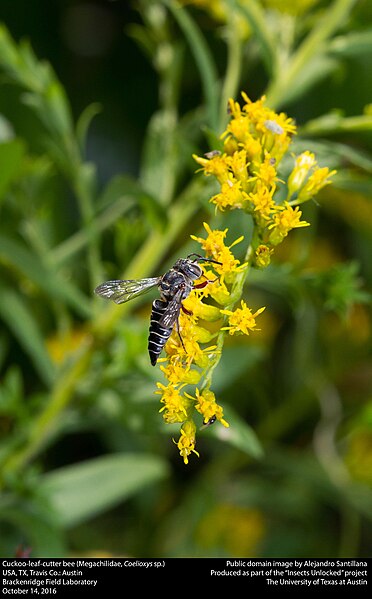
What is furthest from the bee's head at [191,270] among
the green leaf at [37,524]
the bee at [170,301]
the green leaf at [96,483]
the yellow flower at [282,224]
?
the green leaf at [96,483]

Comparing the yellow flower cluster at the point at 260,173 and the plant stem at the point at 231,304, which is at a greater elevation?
the yellow flower cluster at the point at 260,173

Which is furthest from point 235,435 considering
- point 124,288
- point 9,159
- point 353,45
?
point 353,45

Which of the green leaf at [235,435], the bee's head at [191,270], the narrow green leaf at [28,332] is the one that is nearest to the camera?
the bee's head at [191,270]

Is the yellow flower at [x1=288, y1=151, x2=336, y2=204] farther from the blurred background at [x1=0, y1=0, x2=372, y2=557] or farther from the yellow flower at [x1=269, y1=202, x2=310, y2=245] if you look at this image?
the blurred background at [x1=0, y1=0, x2=372, y2=557]

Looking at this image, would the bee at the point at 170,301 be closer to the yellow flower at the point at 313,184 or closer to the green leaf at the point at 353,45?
the yellow flower at the point at 313,184

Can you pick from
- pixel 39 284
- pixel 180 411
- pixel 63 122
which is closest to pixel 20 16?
pixel 63 122
